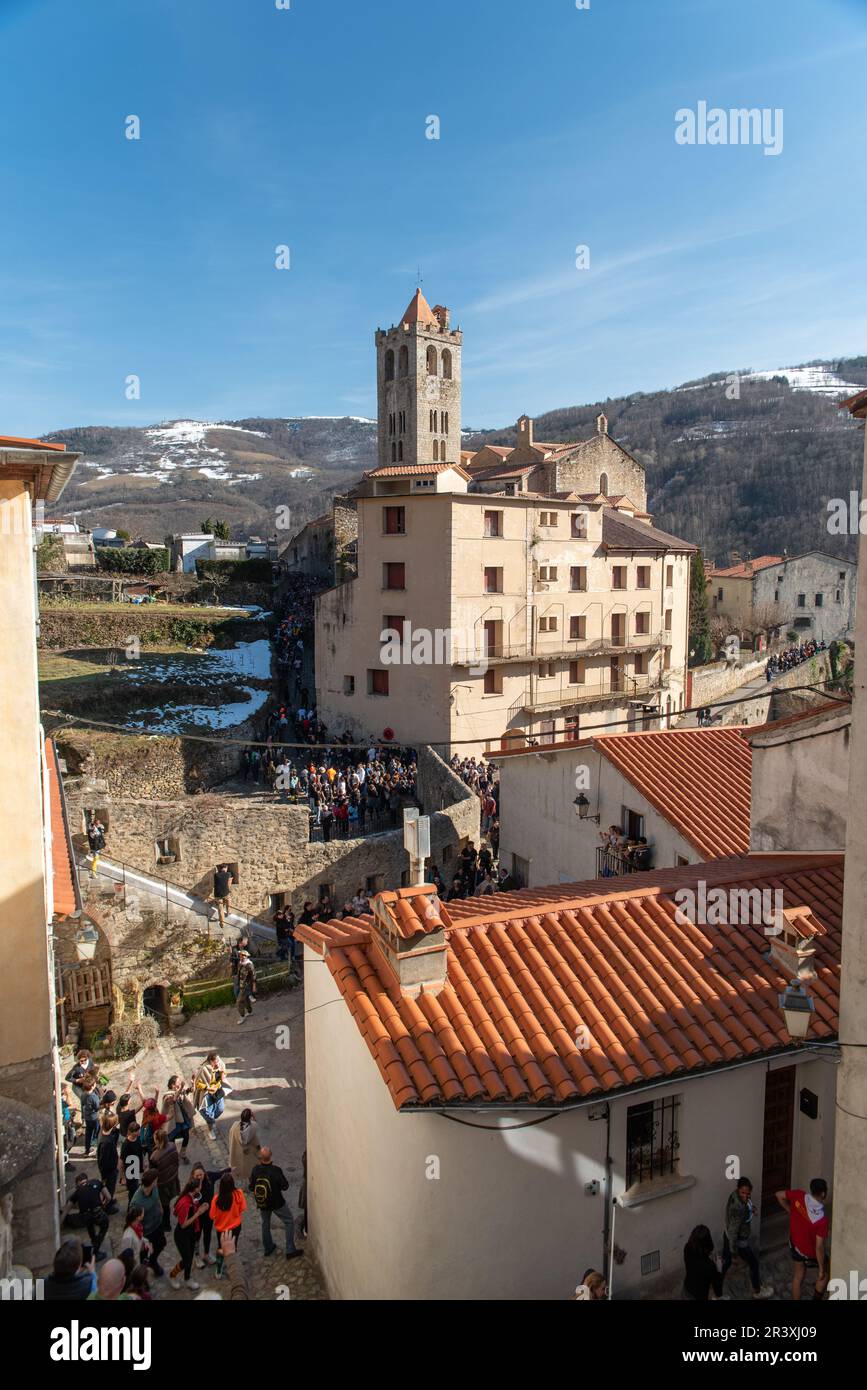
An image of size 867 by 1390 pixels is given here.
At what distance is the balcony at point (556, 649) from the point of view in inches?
1251

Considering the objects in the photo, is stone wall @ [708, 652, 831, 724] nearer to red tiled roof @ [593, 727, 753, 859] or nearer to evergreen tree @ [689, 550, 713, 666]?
evergreen tree @ [689, 550, 713, 666]

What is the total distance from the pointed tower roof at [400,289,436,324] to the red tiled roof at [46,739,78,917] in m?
63.5

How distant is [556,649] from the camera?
1374 inches

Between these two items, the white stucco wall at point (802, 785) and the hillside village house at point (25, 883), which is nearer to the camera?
the hillside village house at point (25, 883)

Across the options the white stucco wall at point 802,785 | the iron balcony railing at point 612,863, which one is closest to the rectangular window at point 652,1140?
the white stucco wall at point 802,785

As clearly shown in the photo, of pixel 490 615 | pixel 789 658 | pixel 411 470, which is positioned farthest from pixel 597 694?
pixel 789 658

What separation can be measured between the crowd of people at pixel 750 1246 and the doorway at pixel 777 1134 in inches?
27.1

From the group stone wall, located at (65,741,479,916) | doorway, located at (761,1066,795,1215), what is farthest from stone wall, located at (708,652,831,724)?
doorway, located at (761,1066,795,1215)

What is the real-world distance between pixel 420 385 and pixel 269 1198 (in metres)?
70.3

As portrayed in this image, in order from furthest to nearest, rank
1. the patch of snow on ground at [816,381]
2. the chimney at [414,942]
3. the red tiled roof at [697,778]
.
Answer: the patch of snow on ground at [816,381] < the red tiled roof at [697,778] < the chimney at [414,942]

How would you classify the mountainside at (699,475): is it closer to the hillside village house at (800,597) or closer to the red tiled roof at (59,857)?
the hillside village house at (800,597)

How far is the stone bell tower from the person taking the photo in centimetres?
7225
